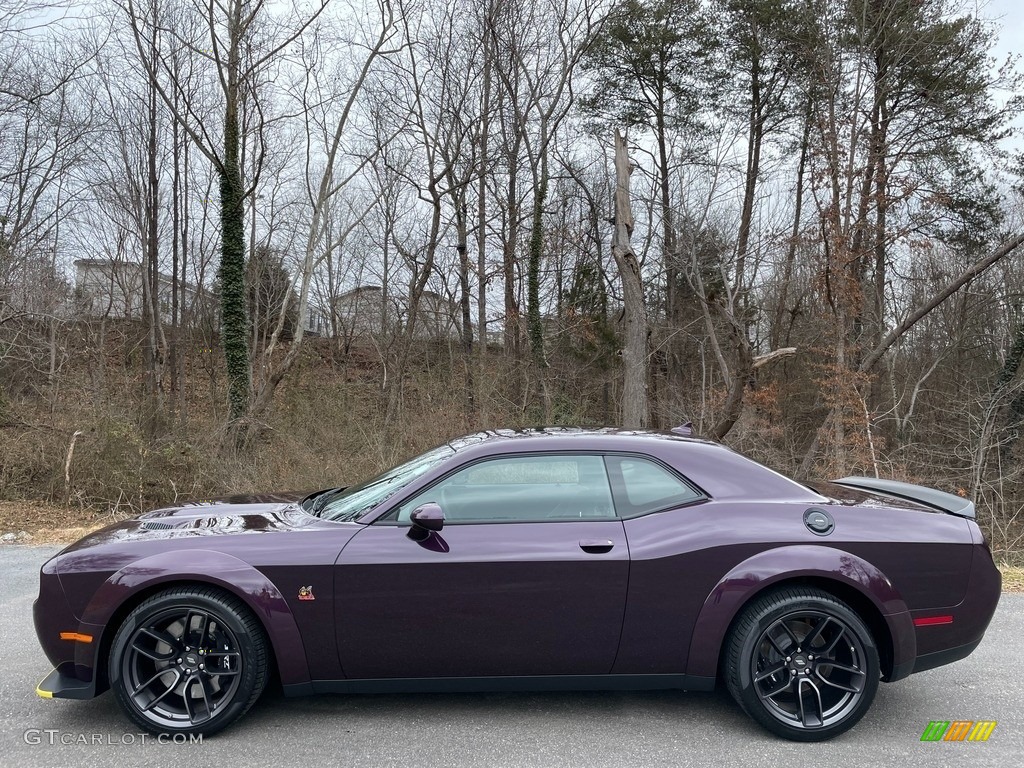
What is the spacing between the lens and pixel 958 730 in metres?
3.13

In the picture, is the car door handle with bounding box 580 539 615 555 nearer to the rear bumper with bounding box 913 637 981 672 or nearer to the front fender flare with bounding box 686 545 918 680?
the front fender flare with bounding box 686 545 918 680

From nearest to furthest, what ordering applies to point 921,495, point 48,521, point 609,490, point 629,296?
point 609,490
point 921,495
point 48,521
point 629,296

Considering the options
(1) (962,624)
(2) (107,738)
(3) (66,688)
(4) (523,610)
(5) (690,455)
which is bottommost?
(2) (107,738)

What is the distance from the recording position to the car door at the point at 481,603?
3025mm

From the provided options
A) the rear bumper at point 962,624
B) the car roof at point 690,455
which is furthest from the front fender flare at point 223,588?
the rear bumper at point 962,624

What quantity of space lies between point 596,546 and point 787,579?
91 centimetres

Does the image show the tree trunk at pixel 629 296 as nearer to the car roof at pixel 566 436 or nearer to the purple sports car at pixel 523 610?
the car roof at pixel 566 436

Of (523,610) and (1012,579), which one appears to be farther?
(1012,579)

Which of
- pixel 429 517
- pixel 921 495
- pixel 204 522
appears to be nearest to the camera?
pixel 429 517

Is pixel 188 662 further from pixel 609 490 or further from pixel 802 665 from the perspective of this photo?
pixel 802 665

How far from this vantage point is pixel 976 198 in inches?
684

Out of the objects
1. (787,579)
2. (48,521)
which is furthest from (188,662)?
(48,521)

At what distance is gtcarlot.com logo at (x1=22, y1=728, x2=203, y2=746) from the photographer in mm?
2936

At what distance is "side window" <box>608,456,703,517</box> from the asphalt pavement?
Result: 103 centimetres
